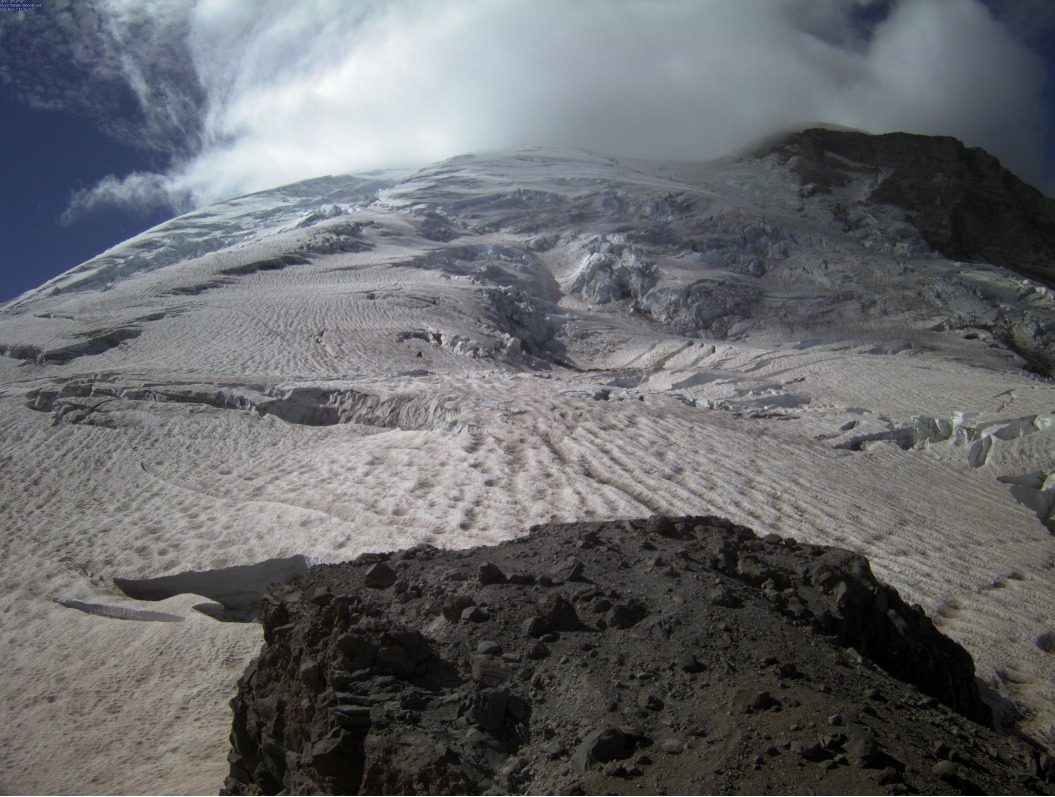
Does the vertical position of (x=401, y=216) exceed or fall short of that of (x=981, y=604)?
it exceeds it

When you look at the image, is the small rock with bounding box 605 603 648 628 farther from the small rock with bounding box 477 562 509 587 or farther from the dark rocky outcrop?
the dark rocky outcrop

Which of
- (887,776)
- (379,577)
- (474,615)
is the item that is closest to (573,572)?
(474,615)

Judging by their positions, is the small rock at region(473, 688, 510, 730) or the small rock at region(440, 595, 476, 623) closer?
the small rock at region(473, 688, 510, 730)

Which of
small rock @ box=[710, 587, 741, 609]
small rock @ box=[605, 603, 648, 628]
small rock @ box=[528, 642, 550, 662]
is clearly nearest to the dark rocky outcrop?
small rock @ box=[710, 587, 741, 609]

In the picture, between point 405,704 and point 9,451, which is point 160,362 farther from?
point 405,704

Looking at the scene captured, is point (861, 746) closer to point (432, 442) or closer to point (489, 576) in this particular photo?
point (489, 576)

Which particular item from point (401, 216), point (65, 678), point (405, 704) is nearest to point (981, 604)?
point (405, 704)
